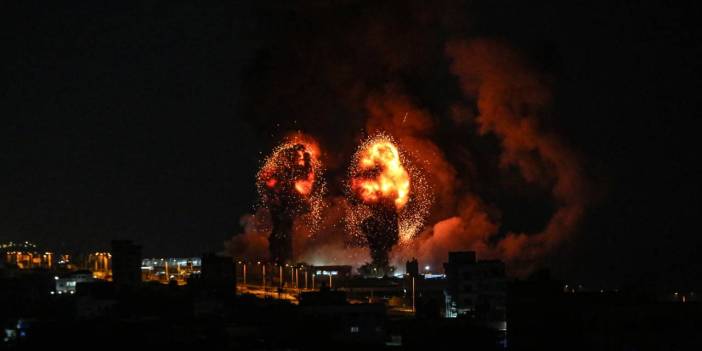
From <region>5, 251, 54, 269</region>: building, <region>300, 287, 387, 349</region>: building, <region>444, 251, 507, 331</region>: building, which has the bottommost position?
<region>300, 287, 387, 349</region>: building

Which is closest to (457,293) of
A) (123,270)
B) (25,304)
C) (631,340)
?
(631,340)

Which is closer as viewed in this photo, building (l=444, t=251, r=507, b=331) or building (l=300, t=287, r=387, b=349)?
building (l=300, t=287, r=387, b=349)

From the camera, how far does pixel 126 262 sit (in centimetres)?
6600

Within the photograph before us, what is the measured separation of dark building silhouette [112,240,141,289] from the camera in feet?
215

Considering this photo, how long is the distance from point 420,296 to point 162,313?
16432 mm

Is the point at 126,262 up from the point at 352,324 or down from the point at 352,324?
up

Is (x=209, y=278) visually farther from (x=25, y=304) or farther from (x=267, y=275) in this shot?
(x=267, y=275)

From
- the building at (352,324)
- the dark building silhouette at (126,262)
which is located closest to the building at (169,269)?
the dark building silhouette at (126,262)

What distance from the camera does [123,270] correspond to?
216 feet

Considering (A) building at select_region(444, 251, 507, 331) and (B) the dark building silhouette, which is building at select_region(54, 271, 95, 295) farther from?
(A) building at select_region(444, 251, 507, 331)

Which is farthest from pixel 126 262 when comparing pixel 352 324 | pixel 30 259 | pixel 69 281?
pixel 30 259

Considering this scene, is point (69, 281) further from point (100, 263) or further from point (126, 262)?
point (100, 263)

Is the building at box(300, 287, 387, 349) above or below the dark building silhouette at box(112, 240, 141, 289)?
below

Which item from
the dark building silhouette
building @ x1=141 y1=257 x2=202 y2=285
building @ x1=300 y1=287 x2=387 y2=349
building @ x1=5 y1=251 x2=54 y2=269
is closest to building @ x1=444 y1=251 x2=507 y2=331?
building @ x1=300 y1=287 x2=387 y2=349
